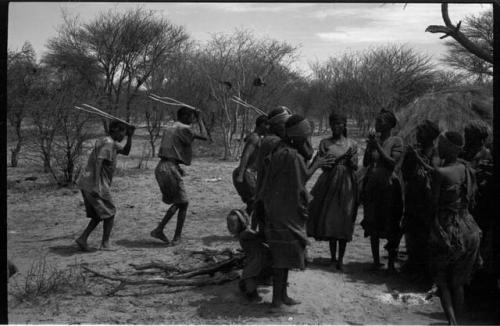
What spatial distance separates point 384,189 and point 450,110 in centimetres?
192

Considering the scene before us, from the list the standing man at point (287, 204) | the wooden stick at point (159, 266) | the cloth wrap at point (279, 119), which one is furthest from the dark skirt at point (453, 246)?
the wooden stick at point (159, 266)

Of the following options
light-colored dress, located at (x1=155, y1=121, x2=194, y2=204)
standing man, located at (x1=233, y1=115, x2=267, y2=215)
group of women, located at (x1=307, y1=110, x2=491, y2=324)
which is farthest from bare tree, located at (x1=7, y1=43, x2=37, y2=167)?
group of women, located at (x1=307, y1=110, x2=491, y2=324)

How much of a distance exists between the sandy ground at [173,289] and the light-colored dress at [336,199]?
38 cm

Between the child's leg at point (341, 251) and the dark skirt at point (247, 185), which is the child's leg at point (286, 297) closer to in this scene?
the child's leg at point (341, 251)

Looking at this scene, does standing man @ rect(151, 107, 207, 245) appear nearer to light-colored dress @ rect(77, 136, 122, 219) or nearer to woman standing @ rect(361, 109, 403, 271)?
light-colored dress @ rect(77, 136, 122, 219)

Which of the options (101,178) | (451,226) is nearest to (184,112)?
(101,178)

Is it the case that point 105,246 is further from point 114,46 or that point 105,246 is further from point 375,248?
point 114,46

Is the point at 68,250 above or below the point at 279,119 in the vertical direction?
below

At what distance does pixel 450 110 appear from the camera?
6945 millimetres

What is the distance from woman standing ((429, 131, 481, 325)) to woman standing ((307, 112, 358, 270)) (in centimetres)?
135

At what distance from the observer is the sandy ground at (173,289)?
4.47 metres

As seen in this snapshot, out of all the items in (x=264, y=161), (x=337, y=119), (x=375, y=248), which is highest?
(x=337, y=119)

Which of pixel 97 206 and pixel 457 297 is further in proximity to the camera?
pixel 97 206

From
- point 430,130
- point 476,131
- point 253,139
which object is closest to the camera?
point 476,131
